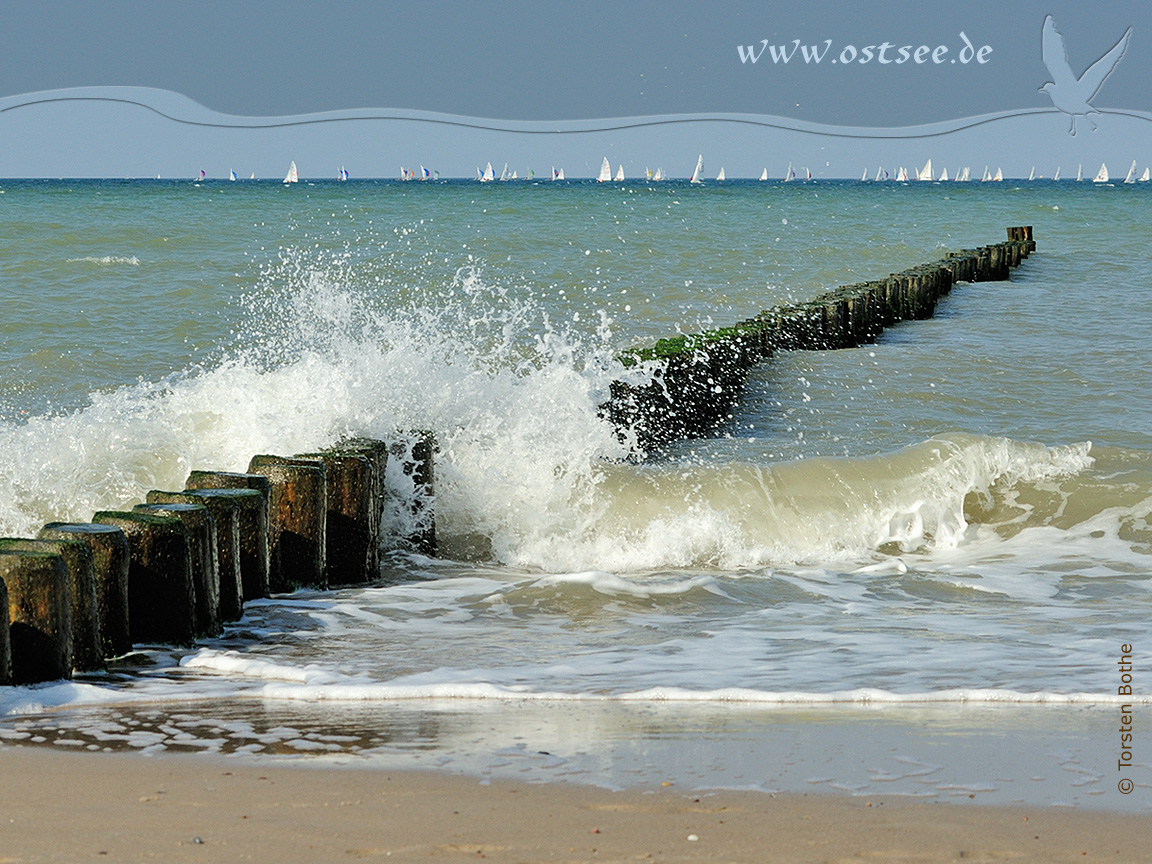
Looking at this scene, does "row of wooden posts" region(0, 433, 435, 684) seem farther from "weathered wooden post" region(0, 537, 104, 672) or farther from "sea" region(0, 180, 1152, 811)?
"sea" region(0, 180, 1152, 811)

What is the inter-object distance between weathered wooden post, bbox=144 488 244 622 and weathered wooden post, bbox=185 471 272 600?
0.34ft

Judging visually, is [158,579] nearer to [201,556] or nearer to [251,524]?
[201,556]

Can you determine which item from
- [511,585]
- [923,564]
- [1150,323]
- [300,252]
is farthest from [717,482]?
[300,252]

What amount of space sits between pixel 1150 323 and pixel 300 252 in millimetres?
15667

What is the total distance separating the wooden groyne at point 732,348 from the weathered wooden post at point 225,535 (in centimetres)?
347

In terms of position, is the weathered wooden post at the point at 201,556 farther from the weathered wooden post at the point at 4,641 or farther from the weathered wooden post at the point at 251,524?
the weathered wooden post at the point at 4,641

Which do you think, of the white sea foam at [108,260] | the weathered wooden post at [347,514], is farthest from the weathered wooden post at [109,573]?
the white sea foam at [108,260]

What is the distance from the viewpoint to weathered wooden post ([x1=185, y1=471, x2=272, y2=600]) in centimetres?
492

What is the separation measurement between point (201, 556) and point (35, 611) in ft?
2.66

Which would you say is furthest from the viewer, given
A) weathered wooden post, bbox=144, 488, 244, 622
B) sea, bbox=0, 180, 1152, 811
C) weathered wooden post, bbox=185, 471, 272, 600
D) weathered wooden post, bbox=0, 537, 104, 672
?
weathered wooden post, bbox=185, 471, 272, 600

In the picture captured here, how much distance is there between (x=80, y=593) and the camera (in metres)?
3.94

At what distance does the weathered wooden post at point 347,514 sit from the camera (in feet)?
18.4

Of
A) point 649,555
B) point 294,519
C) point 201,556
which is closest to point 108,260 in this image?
point 649,555

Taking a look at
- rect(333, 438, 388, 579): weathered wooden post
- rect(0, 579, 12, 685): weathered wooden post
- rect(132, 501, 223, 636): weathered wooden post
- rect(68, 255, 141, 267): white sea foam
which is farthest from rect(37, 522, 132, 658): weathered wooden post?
rect(68, 255, 141, 267): white sea foam
